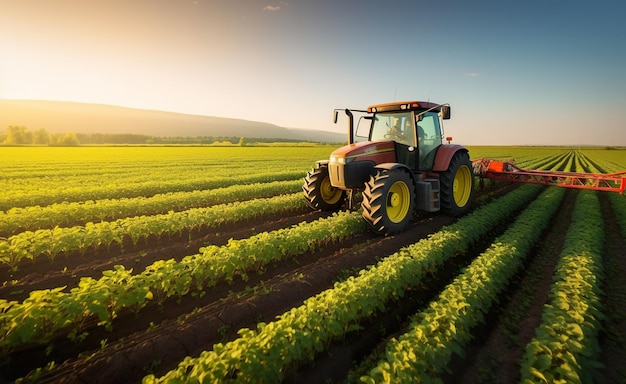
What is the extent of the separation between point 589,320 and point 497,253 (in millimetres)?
1552

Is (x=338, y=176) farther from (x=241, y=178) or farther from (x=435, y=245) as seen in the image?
(x=241, y=178)

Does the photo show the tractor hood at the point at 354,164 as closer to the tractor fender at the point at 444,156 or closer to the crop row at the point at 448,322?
the tractor fender at the point at 444,156

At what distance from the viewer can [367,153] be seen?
661 cm

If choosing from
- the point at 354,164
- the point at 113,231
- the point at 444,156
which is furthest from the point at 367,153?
the point at 113,231

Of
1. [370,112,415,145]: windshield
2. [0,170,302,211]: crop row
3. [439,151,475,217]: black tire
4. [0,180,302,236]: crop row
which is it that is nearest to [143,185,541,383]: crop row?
[439,151,475,217]: black tire

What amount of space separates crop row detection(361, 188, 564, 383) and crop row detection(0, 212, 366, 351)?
8.54ft

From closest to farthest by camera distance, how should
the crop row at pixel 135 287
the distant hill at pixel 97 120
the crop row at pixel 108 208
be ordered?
the crop row at pixel 135 287 → the crop row at pixel 108 208 → the distant hill at pixel 97 120

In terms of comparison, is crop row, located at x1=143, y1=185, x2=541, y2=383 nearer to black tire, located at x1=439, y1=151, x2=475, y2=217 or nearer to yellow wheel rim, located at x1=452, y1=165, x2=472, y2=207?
black tire, located at x1=439, y1=151, x2=475, y2=217

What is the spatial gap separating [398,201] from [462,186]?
2969 millimetres

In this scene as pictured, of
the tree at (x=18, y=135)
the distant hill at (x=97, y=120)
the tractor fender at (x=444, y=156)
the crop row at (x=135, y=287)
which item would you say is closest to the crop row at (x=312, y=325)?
the crop row at (x=135, y=287)

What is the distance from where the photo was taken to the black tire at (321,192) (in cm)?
762

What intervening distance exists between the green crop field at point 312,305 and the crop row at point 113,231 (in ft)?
0.13

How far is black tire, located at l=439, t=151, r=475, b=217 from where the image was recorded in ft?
23.9

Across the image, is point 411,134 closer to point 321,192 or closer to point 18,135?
point 321,192
